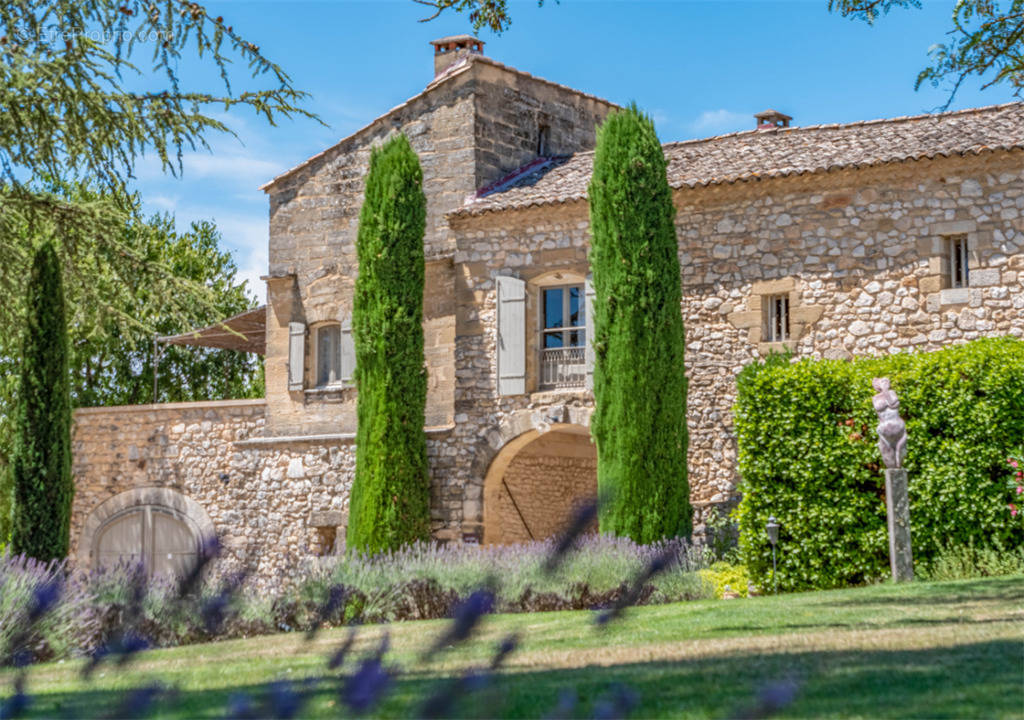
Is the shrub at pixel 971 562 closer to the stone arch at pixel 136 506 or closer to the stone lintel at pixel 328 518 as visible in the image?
the stone lintel at pixel 328 518

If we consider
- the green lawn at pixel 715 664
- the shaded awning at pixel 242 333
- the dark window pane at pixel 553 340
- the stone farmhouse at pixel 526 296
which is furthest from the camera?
the shaded awning at pixel 242 333

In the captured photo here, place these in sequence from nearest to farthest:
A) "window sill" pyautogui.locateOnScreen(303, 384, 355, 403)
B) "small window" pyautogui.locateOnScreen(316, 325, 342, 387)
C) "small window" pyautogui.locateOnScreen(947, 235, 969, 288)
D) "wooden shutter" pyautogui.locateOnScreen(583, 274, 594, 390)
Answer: "small window" pyautogui.locateOnScreen(947, 235, 969, 288) < "wooden shutter" pyautogui.locateOnScreen(583, 274, 594, 390) < "window sill" pyautogui.locateOnScreen(303, 384, 355, 403) < "small window" pyautogui.locateOnScreen(316, 325, 342, 387)

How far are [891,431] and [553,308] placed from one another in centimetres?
694

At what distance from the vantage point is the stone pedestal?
1164 cm

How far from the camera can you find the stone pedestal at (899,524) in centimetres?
1164

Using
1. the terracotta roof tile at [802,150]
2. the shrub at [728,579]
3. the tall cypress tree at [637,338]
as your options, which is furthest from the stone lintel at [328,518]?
the shrub at [728,579]

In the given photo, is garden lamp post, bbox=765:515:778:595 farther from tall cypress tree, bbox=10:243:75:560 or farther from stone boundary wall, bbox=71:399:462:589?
tall cypress tree, bbox=10:243:75:560

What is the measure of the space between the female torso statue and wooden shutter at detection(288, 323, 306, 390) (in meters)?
10.3

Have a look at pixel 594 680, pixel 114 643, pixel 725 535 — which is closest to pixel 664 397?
pixel 725 535

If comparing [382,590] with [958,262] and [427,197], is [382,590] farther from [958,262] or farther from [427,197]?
[427,197]

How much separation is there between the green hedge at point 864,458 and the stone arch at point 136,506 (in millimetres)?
10216

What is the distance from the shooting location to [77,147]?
33.0ft

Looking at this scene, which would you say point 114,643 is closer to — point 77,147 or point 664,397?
point 77,147

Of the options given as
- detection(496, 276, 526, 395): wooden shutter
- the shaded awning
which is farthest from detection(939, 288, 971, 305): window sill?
the shaded awning
